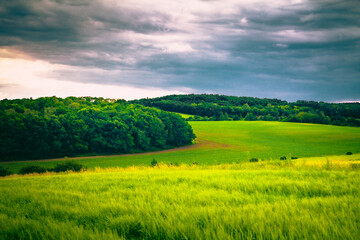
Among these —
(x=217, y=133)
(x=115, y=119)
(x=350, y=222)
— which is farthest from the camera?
(x=217, y=133)

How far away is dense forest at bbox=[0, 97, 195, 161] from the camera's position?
64.1 metres

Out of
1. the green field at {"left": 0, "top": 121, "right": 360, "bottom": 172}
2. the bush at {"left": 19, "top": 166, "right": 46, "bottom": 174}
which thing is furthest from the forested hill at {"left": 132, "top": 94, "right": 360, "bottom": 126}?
the bush at {"left": 19, "top": 166, "right": 46, "bottom": 174}

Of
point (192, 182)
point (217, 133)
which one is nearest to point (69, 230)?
point (192, 182)

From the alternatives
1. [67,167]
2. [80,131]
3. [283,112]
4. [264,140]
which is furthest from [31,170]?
[283,112]

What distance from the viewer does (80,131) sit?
7181 cm

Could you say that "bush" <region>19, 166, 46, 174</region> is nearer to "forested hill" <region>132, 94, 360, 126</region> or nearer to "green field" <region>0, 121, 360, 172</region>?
"green field" <region>0, 121, 360, 172</region>

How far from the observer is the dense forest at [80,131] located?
6406 centimetres

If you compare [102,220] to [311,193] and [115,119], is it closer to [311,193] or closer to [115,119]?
[311,193]

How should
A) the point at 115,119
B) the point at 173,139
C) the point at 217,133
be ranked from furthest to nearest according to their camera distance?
the point at 217,133, the point at 173,139, the point at 115,119

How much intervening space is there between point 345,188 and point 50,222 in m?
6.42

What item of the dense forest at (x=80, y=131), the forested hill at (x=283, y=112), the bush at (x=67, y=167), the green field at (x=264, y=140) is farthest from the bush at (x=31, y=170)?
the forested hill at (x=283, y=112)

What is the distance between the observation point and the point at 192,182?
25.4ft

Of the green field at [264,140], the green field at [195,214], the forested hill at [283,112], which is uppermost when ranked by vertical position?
the forested hill at [283,112]

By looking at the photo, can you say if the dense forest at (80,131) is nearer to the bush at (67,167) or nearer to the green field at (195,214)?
the bush at (67,167)
